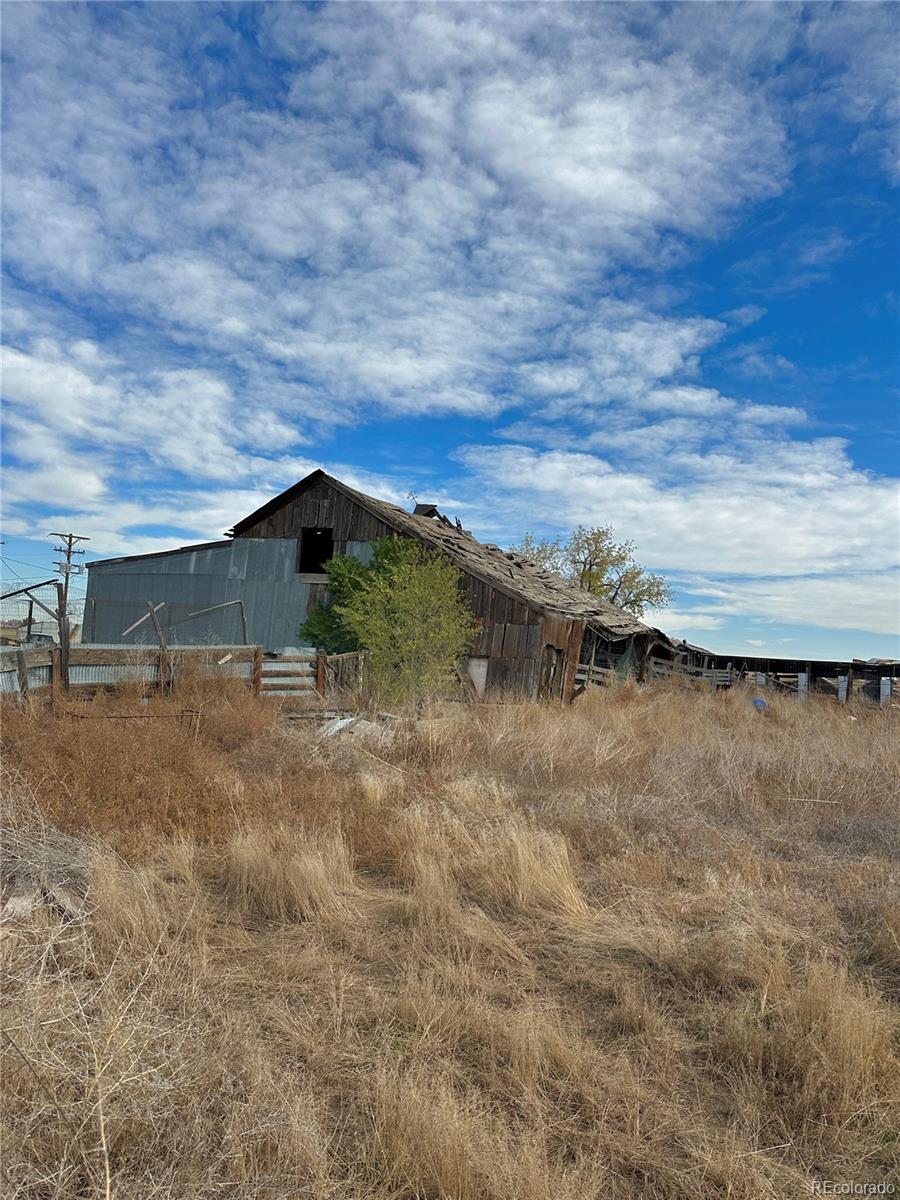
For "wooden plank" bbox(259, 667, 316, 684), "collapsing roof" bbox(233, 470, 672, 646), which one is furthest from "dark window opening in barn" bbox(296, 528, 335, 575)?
"wooden plank" bbox(259, 667, 316, 684)

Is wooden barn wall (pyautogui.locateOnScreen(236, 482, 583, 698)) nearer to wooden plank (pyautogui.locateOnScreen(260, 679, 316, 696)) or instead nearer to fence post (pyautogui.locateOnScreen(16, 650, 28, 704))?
wooden plank (pyautogui.locateOnScreen(260, 679, 316, 696))

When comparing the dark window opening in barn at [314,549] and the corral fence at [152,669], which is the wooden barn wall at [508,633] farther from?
the corral fence at [152,669]

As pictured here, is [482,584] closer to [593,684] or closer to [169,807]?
[593,684]

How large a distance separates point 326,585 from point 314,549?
8.42 ft

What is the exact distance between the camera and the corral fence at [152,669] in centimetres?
1064

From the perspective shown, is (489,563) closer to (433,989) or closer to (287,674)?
(287,674)

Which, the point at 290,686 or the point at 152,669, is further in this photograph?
the point at 290,686

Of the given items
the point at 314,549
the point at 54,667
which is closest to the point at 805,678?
the point at 314,549

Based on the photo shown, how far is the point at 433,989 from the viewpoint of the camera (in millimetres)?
4035

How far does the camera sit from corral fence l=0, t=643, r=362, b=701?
10641mm

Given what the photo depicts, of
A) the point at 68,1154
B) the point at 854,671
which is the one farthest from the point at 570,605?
the point at 68,1154

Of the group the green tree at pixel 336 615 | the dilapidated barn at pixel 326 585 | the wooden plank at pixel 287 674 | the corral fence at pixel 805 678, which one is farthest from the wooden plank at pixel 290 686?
the corral fence at pixel 805 678

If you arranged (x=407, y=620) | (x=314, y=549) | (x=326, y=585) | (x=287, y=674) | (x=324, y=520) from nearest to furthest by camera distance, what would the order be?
(x=287, y=674), (x=407, y=620), (x=326, y=585), (x=324, y=520), (x=314, y=549)

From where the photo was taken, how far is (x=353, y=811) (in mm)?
7293
